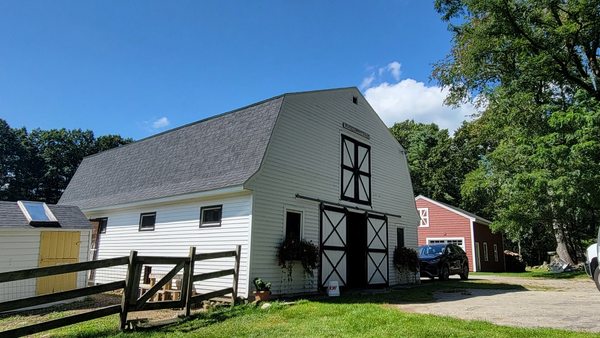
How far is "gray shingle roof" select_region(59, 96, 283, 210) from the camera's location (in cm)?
1140

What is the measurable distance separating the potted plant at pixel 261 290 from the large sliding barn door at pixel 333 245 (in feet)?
8.98

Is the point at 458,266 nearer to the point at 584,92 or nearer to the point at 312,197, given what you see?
the point at 584,92

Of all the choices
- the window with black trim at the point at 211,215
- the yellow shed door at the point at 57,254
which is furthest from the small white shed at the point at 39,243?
the window with black trim at the point at 211,215

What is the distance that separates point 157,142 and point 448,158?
113 ft

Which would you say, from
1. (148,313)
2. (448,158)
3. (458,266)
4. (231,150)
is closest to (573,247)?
(448,158)

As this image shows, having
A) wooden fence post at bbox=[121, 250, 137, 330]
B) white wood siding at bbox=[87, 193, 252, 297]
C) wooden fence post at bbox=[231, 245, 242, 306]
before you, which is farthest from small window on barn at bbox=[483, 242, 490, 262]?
wooden fence post at bbox=[121, 250, 137, 330]

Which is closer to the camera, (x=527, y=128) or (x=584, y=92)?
(x=584, y=92)

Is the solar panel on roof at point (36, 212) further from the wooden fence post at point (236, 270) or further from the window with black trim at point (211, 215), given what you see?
the wooden fence post at point (236, 270)

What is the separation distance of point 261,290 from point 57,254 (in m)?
5.41

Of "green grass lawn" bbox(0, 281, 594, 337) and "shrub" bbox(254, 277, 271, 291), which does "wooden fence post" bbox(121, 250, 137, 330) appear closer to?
"green grass lawn" bbox(0, 281, 594, 337)

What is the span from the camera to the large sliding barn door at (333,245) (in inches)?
491

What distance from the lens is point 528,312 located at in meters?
8.63

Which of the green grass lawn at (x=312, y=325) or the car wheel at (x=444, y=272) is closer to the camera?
the green grass lawn at (x=312, y=325)

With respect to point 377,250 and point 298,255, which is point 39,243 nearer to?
point 298,255
